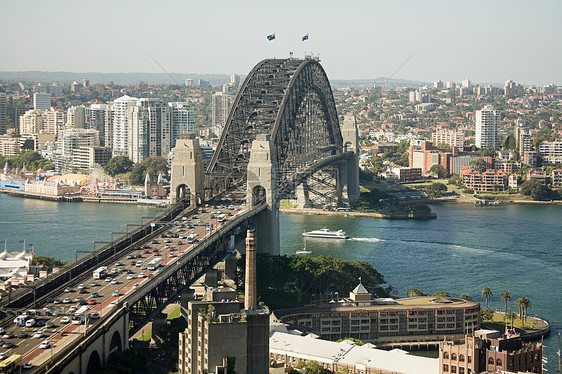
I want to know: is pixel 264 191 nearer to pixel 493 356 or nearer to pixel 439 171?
pixel 493 356

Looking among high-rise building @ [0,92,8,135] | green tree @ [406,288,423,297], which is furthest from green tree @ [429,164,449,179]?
green tree @ [406,288,423,297]

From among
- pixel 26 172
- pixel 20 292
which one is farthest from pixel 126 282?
pixel 26 172

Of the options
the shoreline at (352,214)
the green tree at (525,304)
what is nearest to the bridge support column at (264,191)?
the green tree at (525,304)

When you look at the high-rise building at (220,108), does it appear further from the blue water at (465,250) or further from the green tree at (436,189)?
the blue water at (465,250)

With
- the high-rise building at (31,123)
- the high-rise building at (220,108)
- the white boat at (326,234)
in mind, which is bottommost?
the white boat at (326,234)

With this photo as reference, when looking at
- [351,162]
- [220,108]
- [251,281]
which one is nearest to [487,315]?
[251,281]

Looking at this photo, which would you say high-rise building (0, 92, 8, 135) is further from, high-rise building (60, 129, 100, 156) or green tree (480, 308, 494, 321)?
green tree (480, 308, 494, 321)
